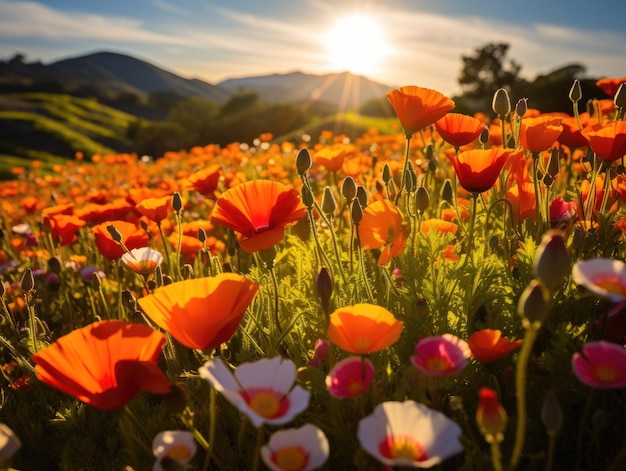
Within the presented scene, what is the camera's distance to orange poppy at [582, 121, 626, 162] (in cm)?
174

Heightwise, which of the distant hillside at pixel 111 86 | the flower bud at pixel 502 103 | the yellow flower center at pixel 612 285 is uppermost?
the distant hillside at pixel 111 86

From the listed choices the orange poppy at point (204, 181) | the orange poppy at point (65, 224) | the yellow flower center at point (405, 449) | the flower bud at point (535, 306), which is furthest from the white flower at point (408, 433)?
the orange poppy at point (65, 224)

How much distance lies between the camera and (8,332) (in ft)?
8.96

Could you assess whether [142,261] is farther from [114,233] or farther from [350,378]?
[350,378]

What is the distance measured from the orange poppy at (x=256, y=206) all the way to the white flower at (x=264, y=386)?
0.63 meters

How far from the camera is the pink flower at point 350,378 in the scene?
116 cm

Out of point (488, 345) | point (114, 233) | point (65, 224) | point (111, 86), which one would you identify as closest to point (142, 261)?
point (114, 233)

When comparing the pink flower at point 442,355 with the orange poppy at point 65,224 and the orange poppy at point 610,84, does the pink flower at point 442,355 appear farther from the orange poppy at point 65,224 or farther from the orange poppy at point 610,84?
the orange poppy at point 610,84

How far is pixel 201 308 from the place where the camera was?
1262 mm

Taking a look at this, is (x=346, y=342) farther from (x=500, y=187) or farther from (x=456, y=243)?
(x=500, y=187)

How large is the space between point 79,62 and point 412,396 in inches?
8202

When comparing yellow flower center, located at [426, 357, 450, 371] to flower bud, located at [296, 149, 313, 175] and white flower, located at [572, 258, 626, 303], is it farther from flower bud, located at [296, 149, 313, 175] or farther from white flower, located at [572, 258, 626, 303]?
flower bud, located at [296, 149, 313, 175]

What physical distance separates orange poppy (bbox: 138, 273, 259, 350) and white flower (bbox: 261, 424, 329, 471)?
31 centimetres

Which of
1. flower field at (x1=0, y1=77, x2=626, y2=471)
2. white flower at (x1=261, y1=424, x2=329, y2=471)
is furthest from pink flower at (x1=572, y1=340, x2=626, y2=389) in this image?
white flower at (x1=261, y1=424, x2=329, y2=471)
